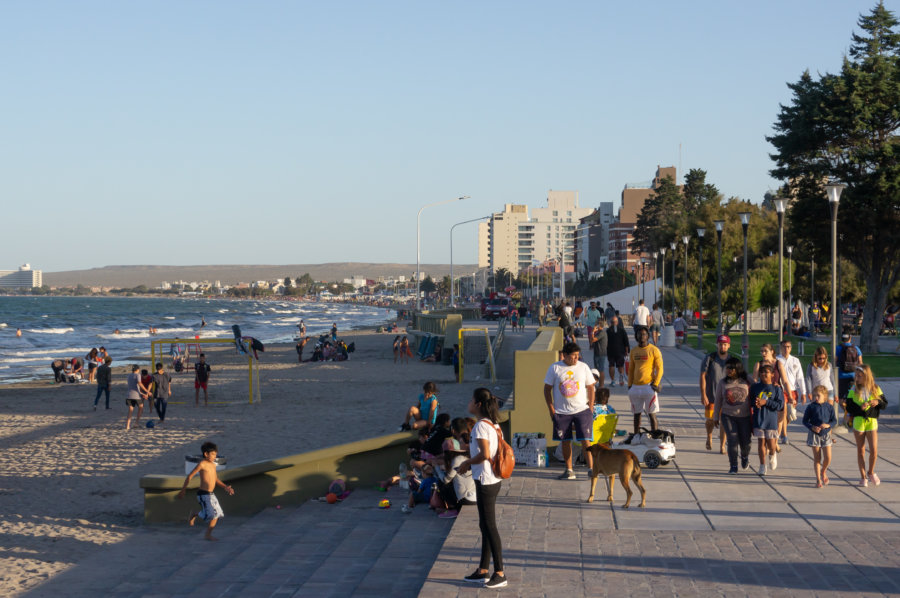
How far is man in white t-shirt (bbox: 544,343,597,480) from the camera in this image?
34.4ft

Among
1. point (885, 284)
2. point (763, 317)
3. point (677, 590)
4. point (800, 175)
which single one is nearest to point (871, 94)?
point (800, 175)

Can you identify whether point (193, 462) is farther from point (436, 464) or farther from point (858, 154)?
point (858, 154)

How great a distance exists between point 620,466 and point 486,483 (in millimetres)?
2770

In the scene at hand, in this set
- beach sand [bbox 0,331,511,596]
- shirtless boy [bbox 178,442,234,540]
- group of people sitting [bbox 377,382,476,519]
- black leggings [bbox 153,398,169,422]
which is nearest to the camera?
group of people sitting [bbox 377,382,476,519]

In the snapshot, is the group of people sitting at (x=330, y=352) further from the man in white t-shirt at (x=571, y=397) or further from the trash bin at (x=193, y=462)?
the man in white t-shirt at (x=571, y=397)

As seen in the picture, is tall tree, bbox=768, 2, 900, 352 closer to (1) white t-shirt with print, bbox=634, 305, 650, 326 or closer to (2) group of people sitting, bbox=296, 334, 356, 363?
(1) white t-shirt with print, bbox=634, 305, 650, 326

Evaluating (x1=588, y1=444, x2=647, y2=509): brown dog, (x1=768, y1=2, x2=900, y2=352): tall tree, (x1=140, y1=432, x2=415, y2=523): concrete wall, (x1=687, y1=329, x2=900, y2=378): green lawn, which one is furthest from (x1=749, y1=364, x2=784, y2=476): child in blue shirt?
(x1=768, y1=2, x2=900, y2=352): tall tree

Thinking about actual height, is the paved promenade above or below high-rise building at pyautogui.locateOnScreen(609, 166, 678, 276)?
below

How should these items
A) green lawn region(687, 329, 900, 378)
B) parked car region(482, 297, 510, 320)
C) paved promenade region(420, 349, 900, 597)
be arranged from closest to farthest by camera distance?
paved promenade region(420, 349, 900, 597)
green lawn region(687, 329, 900, 378)
parked car region(482, 297, 510, 320)

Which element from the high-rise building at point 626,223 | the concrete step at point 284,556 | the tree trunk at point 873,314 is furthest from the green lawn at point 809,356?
the high-rise building at point 626,223

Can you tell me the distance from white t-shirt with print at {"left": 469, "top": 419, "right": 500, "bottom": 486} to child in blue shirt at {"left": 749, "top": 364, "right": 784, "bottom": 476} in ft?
16.3

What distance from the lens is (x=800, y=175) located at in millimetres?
33906

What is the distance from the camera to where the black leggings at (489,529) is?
688cm

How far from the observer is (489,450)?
23.5 ft
